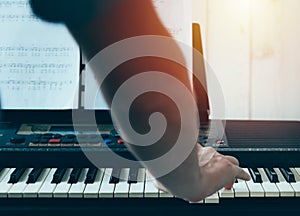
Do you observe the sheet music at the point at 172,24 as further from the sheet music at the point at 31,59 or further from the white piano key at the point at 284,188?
the white piano key at the point at 284,188

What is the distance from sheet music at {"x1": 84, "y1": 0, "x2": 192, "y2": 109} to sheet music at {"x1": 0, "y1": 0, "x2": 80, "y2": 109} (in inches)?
1.8

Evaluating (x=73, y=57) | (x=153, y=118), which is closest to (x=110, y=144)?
(x=73, y=57)

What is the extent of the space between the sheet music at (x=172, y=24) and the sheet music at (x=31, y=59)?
5 centimetres

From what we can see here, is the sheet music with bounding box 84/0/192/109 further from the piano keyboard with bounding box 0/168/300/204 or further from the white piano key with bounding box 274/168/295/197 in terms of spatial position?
the white piano key with bounding box 274/168/295/197

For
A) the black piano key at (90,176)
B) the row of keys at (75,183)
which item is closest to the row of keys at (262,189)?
the row of keys at (75,183)

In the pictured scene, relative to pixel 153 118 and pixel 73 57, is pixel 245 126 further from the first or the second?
pixel 153 118

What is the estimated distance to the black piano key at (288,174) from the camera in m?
0.80

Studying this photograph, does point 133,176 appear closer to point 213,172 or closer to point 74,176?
point 74,176

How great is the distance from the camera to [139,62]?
470mm

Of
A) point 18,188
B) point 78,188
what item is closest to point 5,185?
point 18,188

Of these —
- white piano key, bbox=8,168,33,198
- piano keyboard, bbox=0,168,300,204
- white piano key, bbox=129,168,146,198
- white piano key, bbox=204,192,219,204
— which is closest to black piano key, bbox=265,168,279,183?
piano keyboard, bbox=0,168,300,204

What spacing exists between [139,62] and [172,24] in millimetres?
525

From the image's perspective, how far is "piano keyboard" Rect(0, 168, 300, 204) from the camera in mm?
750

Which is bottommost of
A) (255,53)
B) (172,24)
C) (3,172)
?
(3,172)
